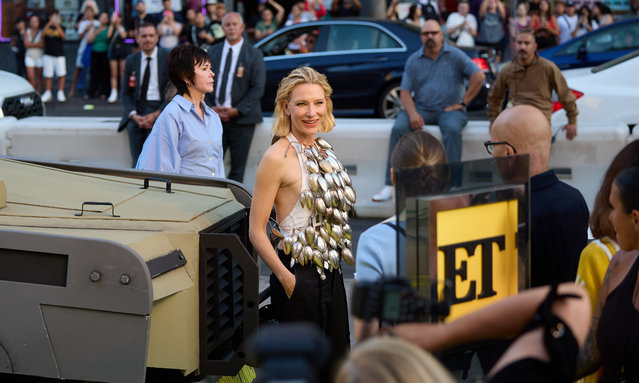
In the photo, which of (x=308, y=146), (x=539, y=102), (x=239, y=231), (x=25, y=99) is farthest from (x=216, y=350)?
(x=25, y=99)

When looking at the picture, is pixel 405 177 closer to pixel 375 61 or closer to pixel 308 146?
pixel 308 146

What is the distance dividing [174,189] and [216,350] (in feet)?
2.88

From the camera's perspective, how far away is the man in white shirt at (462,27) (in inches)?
682

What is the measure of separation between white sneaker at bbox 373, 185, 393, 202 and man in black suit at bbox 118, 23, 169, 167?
85.3 inches

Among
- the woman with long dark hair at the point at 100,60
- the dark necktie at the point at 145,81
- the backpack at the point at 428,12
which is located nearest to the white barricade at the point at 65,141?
the dark necktie at the point at 145,81

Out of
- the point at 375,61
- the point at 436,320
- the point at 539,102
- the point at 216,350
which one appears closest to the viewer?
the point at 436,320

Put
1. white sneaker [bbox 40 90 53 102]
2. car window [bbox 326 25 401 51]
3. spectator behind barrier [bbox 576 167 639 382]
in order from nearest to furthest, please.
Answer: spectator behind barrier [bbox 576 167 639 382] < car window [bbox 326 25 401 51] < white sneaker [bbox 40 90 53 102]

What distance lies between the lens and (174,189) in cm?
481

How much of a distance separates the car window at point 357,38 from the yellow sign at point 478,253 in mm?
11427

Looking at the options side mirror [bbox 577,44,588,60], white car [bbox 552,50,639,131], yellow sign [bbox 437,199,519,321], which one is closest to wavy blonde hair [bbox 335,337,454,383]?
yellow sign [bbox 437,199,519,321]

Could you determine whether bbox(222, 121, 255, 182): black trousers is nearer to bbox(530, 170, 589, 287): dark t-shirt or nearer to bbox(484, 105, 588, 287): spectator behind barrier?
bbox(484, 105, 588, 287): spectator behind barrier

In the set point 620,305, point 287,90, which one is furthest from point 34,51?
point 620,305

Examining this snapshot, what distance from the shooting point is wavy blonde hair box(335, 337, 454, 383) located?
1738mm

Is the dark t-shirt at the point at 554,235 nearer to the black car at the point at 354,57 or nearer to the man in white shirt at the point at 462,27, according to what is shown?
the black car at the point at 354,57
